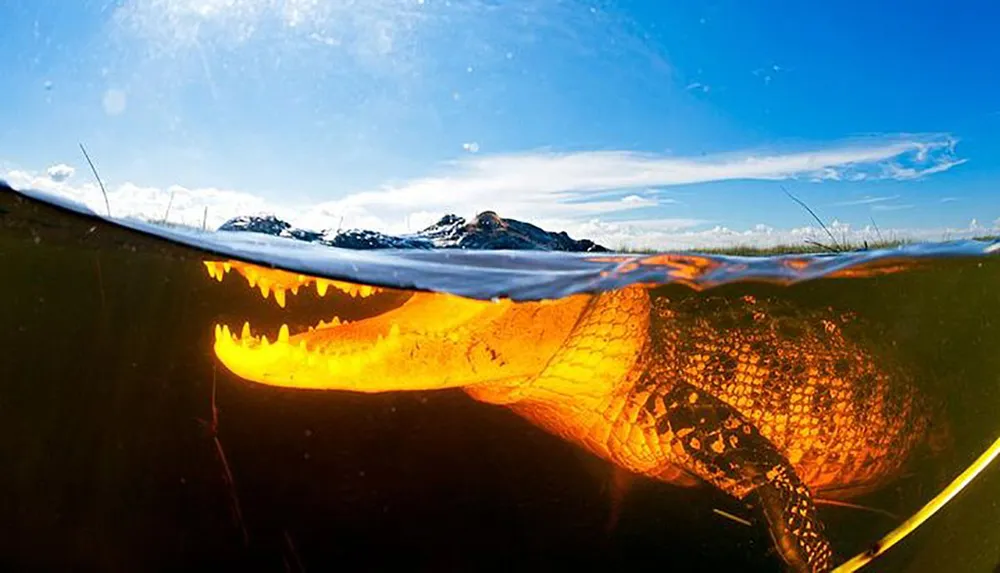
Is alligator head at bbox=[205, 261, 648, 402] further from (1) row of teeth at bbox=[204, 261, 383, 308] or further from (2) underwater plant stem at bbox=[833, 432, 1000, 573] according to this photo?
(2) underwater plant stem at bbox=[833, 432, 1000, 573]

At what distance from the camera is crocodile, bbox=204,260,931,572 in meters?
3.66

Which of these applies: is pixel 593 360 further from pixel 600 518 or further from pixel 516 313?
pixel 600 518

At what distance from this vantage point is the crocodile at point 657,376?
366 centimetres

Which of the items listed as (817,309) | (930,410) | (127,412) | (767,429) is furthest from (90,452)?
(930,410)

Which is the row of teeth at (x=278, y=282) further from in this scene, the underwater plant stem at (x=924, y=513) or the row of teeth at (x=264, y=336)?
the underwater plant stem at (x=924, y=513)

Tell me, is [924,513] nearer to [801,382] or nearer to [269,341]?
[801,382]

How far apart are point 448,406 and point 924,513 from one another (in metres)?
2.90

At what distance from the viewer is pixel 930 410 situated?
480 centimetres

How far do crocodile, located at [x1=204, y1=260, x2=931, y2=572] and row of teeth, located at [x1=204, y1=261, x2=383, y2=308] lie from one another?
10 mm

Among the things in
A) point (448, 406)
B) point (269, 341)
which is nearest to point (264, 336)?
point (269, 341)

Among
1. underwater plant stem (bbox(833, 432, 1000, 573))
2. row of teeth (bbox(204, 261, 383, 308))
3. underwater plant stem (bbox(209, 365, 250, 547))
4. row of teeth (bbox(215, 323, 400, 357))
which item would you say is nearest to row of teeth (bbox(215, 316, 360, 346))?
row of teeth (bbox(215, 323, 400, 357))

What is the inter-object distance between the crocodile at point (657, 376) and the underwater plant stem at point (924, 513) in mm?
237

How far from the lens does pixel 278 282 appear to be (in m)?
3.95

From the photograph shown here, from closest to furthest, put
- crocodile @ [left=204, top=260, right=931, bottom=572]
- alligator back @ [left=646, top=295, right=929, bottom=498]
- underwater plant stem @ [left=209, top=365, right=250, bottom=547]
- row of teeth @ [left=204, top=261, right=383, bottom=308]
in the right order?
underwater plant stem @ [left=209, top=365, right=250, bottom=547] < crocodile @ [left=204, top=260, right=931, bottom=572] < row of teeth @ [left=204, top=261, right=383, bottom=308] < alligator back @ [left=646, top=295, right=929, bottom=498]
